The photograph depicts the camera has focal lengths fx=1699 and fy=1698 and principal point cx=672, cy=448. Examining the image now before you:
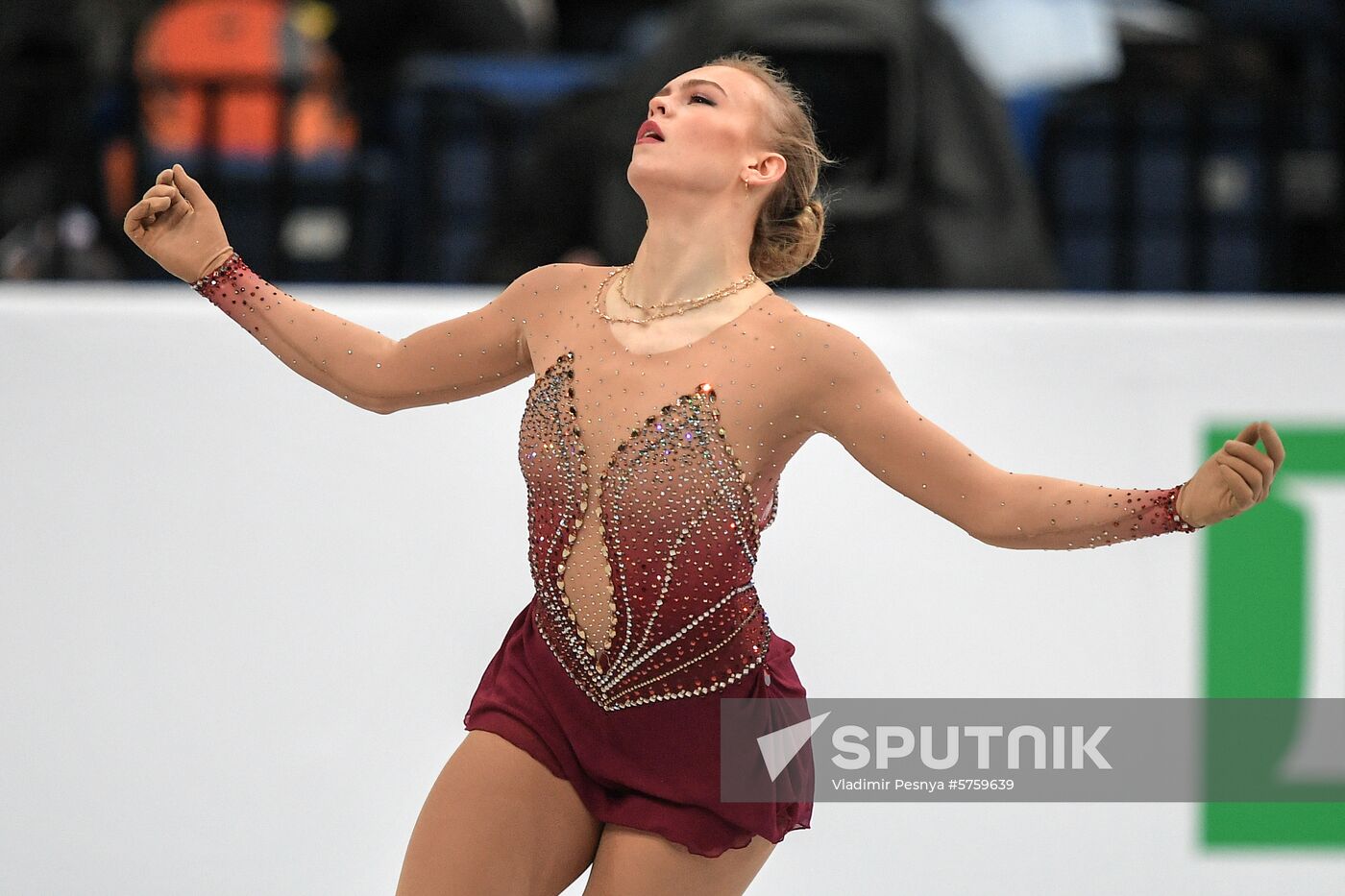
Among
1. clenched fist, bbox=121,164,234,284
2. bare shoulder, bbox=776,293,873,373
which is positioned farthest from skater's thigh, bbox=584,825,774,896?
clenched fist, bbox=121,164,234,284

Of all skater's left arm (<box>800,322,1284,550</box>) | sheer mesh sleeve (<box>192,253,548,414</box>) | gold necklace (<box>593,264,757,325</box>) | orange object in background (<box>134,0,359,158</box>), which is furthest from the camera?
orange object in background (<box>134,0,359,158</box>)

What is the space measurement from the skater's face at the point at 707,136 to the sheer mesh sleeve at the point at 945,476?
219mm

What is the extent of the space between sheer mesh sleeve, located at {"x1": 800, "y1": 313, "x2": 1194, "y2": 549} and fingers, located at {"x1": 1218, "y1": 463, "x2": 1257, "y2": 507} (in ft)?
0.29

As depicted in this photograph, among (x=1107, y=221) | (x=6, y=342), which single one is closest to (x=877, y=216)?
(x=1107, y=221)

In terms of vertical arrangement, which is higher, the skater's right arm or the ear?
the ear

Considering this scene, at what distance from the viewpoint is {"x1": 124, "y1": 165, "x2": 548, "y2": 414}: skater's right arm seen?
2078mm

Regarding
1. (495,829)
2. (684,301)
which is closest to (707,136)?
(684,301)

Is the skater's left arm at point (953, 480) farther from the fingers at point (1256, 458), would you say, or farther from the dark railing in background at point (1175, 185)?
the dark railing in background at point (1175, 185)

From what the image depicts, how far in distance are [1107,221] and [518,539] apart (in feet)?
6.47

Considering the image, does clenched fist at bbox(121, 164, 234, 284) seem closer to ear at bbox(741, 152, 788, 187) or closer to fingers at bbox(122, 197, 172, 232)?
fingers at bbox(122, 197, 172, 232)

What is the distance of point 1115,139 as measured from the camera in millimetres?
4086

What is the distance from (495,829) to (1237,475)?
90 cm

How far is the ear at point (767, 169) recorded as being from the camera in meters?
1.99

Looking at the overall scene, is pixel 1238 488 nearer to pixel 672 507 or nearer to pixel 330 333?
pixel 672 507
